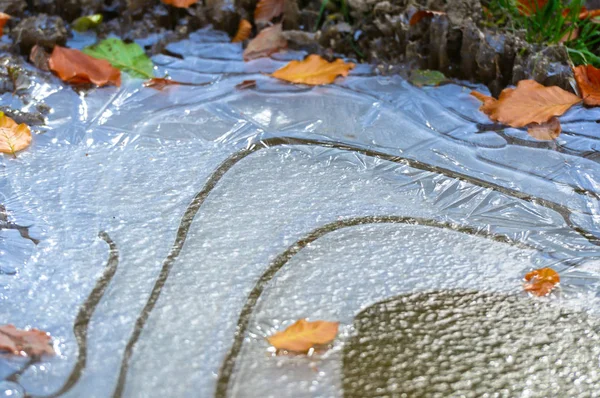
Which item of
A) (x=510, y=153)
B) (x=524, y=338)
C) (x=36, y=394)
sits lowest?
(x=36, y=394)

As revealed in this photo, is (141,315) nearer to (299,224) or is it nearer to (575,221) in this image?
(299,224)

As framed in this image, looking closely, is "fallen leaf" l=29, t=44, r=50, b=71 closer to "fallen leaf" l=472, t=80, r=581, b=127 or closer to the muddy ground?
the muddy ground

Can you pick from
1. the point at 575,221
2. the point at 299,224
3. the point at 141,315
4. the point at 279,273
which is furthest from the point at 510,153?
the point at 141,315

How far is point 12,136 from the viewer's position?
2.46 m

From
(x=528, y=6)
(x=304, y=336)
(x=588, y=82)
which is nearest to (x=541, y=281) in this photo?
(x=304, y=336)

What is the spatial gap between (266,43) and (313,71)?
311 millimetres

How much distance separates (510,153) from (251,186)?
0.93 meters

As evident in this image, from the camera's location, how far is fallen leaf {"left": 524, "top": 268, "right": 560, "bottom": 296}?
1895 millimetres

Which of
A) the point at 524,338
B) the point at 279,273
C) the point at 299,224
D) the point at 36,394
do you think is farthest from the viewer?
the point at 299,224

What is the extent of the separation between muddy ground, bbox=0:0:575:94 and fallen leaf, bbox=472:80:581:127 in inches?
2.8

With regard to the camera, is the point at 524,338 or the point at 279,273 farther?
the point at 279,273

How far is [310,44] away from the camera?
10.3 feet

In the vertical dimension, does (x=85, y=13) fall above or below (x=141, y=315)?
above

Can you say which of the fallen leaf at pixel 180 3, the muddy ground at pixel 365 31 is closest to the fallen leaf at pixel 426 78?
the muddy ground at pixel 365 31
